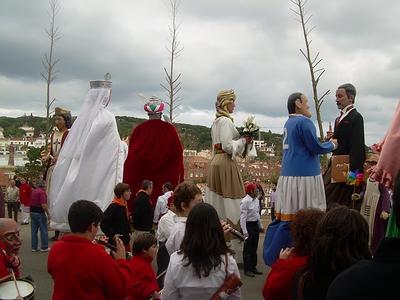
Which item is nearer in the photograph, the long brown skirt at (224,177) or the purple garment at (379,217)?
the purple garment at (379,217)

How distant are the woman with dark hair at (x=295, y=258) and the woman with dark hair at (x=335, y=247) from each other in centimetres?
34

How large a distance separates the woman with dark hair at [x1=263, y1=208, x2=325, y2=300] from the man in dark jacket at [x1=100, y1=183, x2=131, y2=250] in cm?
398

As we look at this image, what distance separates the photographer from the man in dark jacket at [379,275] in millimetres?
1952

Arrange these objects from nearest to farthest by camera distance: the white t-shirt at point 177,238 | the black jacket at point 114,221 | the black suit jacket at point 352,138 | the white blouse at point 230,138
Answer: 1. the white t-shirt at point 177,238
2. the black suit jacket at point 352,138
3. the black jacket at point 114,221
4. the white blouse at point 230,138

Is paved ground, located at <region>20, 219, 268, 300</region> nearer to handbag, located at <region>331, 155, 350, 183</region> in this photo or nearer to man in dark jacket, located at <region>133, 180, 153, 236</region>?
man in dark jacket, located at <region>133, 180, 153, 236</region>

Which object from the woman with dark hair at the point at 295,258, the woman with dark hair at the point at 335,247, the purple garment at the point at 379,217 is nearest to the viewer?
the woman with dark hair at the point at 335,247

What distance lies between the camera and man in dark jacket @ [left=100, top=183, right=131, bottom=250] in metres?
7.07

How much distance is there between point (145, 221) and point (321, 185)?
3.16 meters

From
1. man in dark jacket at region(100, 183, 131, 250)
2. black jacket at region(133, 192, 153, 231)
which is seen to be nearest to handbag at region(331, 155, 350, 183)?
man in dark jacket at region(100, 183, 131, 250)

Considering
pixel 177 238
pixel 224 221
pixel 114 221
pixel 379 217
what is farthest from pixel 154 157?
pixel 177 238

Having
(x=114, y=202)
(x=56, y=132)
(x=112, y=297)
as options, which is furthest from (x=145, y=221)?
(x=112, y=297)

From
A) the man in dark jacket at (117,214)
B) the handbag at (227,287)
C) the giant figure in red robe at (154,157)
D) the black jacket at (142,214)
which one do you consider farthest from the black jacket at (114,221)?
the handbag at (227,287)

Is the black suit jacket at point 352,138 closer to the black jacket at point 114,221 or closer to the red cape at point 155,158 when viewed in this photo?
the black jacket at point 114,221

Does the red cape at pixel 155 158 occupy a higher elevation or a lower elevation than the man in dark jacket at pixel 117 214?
higher
